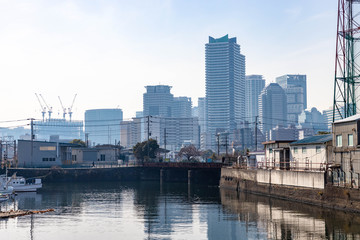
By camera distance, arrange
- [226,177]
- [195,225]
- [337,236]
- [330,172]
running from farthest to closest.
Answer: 1. [226,177]
2. [330,172]
3. [195,225]
4. [337,236]

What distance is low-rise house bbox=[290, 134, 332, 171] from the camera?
228ft

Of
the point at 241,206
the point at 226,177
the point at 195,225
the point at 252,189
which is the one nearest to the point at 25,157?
the point at 226,177

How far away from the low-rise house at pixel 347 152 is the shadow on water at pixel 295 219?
4614mm

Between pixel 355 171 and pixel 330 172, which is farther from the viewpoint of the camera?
pixel 330 172

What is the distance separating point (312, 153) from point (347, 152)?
11.7m

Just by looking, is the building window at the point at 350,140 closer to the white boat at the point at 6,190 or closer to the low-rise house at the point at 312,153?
the low-rise house at the point at 312,153

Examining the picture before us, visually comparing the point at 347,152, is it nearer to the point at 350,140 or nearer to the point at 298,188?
the point at 350,140

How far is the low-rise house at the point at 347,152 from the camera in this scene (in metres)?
59.5

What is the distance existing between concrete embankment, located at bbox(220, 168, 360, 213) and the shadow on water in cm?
117

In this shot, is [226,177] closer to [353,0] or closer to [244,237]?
[353,0]

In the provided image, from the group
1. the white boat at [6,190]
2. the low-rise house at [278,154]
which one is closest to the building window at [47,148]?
the white boat at [6,190]

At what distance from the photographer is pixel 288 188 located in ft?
242

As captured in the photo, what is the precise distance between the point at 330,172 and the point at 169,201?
2901cm

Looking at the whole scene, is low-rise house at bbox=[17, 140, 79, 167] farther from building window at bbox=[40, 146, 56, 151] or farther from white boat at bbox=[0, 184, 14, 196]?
white boat at bbox=[0, 184, 14, 196]
